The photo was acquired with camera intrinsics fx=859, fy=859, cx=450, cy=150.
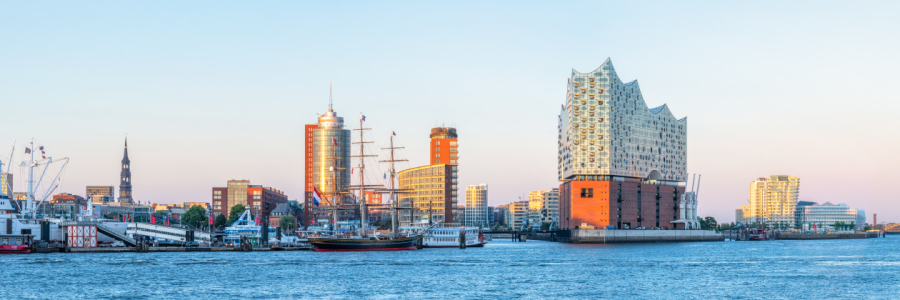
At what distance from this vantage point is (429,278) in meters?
91.5

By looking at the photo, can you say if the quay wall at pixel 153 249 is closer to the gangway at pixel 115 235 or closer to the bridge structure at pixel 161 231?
the gangway at pixel 115 235

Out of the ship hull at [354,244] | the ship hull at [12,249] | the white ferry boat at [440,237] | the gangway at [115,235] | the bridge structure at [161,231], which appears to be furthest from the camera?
the white ferry boat at [440,237]

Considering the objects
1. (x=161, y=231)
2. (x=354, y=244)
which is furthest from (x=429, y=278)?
(x=161, y=231)

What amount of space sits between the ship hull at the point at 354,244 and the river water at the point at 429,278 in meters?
17.4

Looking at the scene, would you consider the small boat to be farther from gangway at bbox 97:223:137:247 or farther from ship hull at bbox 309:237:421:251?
ship hull at bbox 309:237:421:251

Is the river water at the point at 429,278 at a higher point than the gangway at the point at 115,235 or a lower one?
lower

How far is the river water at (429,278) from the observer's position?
77.2 metres

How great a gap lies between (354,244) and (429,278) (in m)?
57.2

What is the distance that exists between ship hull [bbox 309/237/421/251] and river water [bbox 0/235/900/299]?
17.4m

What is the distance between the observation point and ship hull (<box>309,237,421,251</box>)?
145 m

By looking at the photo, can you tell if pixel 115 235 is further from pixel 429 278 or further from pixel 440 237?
pixel 429 278

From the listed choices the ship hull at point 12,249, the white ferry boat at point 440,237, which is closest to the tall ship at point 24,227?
the ship hull at point 12,249

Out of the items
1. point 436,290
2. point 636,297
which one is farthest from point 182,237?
point 636,297

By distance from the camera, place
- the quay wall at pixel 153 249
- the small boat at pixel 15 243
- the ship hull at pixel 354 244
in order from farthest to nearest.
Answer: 1. the ship hull at pixel 354 244
2. the quay wall at pixel 153 249
3. the small boat at pixel 15 243
